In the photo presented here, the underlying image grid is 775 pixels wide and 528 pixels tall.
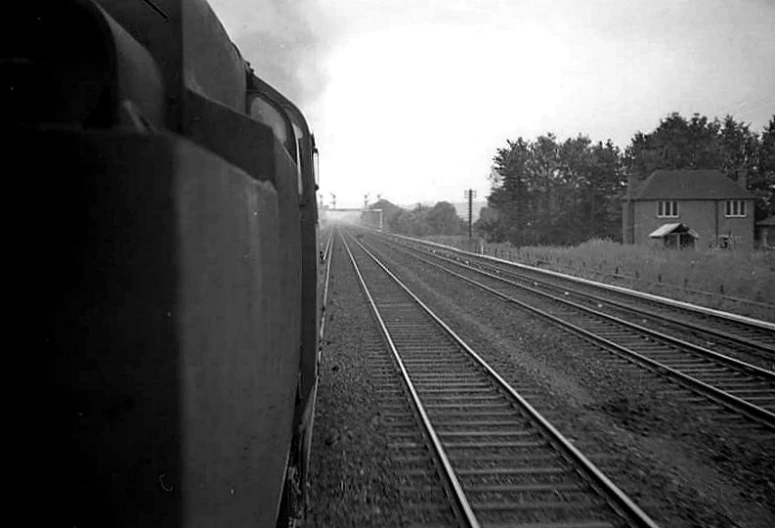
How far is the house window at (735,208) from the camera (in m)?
48.3

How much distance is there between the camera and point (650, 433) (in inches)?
283

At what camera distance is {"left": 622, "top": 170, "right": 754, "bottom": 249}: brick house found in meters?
48.4

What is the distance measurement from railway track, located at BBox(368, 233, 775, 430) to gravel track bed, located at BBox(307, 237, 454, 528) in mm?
4015

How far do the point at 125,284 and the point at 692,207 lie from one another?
179ft

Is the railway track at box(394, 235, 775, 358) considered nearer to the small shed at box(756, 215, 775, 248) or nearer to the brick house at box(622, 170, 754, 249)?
the brick house at box(622, 170, 754, 249)

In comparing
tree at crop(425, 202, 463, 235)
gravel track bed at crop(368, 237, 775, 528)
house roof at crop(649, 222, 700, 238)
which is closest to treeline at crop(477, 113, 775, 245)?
house roof at crop(649, 222, 700, 238)

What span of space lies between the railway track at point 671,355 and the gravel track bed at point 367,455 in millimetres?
4015

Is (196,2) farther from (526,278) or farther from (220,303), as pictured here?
(526,278)

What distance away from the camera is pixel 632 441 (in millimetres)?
6898

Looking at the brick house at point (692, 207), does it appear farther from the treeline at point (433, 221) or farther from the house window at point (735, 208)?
the treeline at point (433, 221)

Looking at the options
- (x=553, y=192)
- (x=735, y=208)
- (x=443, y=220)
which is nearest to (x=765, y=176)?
(x=735, y=208)

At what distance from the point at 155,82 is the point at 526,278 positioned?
940 inches

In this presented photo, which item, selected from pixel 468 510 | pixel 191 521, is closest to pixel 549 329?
pixel 468 510

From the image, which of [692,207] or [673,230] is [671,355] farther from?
[692,207]
